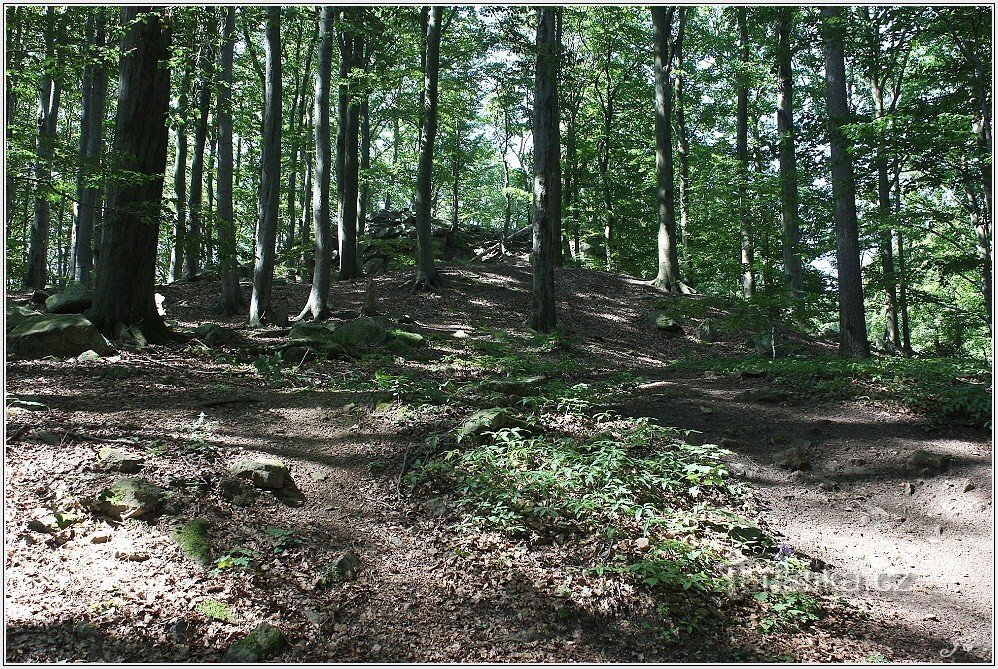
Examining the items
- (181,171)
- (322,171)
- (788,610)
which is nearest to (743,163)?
(322,171)

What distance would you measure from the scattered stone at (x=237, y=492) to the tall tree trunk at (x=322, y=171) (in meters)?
7.35

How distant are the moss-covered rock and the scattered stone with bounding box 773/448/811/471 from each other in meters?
4.92

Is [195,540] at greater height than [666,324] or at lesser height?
lesser

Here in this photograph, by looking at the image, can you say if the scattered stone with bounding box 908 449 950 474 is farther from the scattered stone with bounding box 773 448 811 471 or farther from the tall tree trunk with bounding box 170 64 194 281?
the tall tree trunk with bounding box 170 64 194 281

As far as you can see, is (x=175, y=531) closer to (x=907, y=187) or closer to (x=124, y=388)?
(x=124, y=388)

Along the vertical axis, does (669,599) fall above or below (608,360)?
below

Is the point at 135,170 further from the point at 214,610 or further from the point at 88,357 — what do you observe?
the point at 214,610

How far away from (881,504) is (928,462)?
778mm

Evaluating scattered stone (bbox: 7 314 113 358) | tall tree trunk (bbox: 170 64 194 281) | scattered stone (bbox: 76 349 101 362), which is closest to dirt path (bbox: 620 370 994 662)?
tall tree trunk (bbox: 170 64 194 281)

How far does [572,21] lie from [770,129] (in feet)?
28.8

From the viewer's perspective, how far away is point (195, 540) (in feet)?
12.3

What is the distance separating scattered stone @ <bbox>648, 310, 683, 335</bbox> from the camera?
1441 cm

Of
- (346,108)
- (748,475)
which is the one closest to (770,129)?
(346,108)

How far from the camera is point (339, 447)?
5605 millimetres
